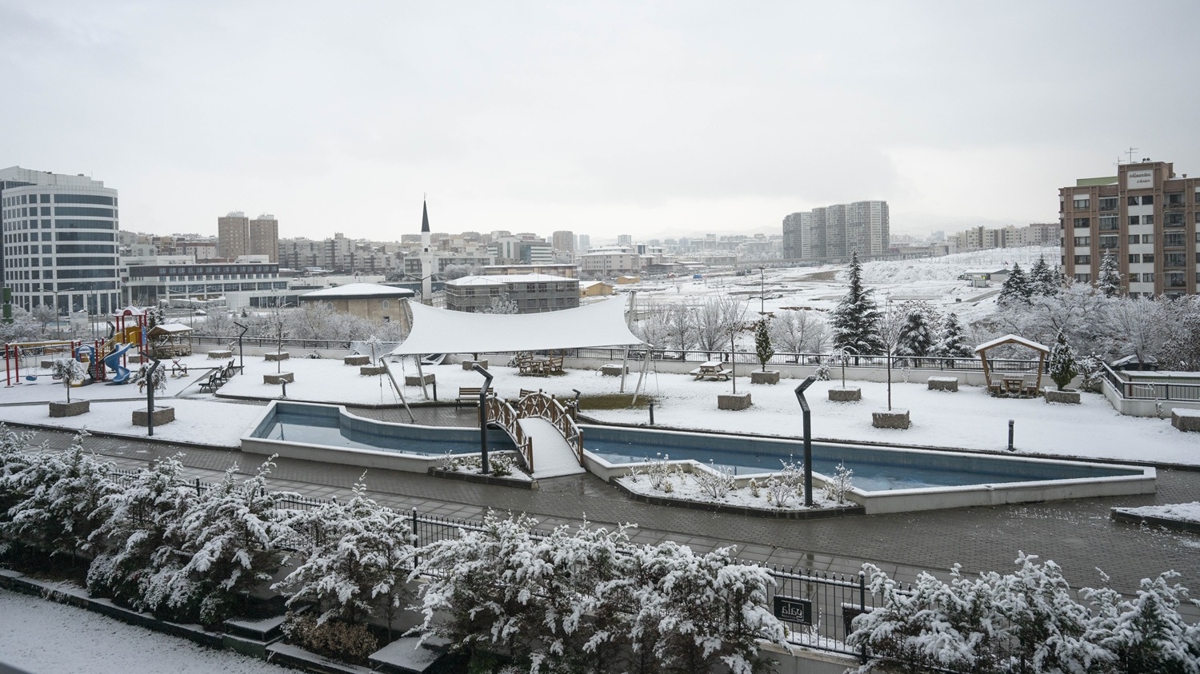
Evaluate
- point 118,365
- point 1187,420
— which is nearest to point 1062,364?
point 1187,420

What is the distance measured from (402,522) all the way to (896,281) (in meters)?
142

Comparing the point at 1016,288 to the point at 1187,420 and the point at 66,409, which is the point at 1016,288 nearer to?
the point at 1187,420

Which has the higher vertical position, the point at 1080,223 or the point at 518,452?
the point at 1080,223

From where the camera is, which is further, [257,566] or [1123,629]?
[257,566]

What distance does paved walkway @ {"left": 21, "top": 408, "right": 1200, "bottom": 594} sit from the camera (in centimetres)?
1075

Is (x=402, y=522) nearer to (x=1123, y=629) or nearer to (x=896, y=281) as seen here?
(x=1123, y=629)

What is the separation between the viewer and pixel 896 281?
139375 mm

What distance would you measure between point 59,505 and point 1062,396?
23.7 meters

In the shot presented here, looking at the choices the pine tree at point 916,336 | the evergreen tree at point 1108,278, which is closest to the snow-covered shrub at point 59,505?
the pine tree at point 916,336

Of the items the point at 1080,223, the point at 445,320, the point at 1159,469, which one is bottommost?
the point at 1159,469

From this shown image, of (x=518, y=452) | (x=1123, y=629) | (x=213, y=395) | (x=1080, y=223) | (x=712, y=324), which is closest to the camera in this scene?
(x=1123, y=629)

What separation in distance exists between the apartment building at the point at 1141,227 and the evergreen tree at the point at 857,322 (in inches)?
1149

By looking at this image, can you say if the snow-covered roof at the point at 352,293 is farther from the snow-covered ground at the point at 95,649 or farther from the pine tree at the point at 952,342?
the snow-covered ground at the point at 95,649

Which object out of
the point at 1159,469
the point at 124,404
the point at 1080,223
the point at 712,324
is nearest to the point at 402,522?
the point at 1159,469
